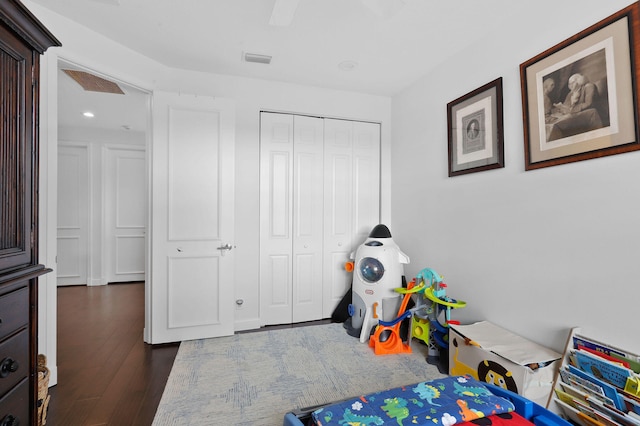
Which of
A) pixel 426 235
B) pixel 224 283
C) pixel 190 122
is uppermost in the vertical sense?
pixel 190 122

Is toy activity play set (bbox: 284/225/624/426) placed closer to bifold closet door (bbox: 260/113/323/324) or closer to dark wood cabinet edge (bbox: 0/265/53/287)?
bifold closet door (bbox: 260/113/323/324)

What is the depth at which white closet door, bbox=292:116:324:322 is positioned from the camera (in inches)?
128

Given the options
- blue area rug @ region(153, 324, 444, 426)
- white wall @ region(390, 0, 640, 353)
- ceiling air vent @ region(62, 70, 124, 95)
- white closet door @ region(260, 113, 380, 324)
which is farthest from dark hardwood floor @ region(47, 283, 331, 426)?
ceiling air vent @ region(62, 70, 124, 95)

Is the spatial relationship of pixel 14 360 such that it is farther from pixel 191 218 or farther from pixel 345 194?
pixel 345 194

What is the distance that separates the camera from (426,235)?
2.94 m

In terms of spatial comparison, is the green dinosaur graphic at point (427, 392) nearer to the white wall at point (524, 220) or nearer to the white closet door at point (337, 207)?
the white wall at point (524, 220)

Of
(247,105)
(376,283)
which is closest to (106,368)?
(376,283)

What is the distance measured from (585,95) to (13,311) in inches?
110

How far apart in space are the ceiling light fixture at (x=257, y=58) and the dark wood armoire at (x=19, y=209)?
170 cm

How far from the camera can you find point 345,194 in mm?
3430

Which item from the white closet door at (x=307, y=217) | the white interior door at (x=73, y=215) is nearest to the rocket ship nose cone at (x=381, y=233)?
the white closet door at (x=307, y=217)

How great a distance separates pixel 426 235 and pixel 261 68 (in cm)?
231

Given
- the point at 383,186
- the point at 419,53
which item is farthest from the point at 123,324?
the point at 419,53

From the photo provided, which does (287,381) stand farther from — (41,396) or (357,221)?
(357,221)
